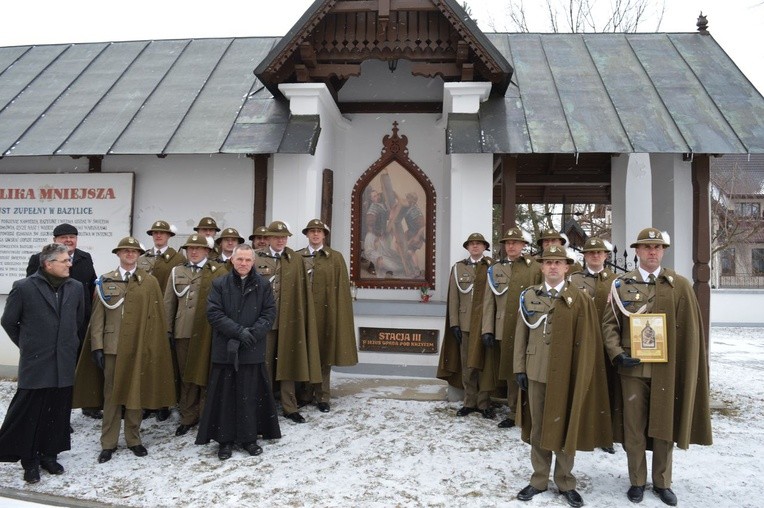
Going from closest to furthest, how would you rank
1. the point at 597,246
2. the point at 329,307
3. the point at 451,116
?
1. the point at 597,246
2. the point at 329,307
3. the point at 451,116

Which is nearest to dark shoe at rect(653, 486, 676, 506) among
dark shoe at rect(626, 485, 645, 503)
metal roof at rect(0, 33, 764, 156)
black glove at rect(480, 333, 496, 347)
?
dark shoe at rect(626, 485, 645, 503)

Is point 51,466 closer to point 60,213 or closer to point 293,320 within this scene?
point 293,320

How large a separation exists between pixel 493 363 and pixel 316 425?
2109 mm

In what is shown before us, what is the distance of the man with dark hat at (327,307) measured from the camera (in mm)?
6395

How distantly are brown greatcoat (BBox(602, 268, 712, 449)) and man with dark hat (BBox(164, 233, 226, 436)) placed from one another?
154 inches

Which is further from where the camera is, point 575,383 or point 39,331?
point 39,331

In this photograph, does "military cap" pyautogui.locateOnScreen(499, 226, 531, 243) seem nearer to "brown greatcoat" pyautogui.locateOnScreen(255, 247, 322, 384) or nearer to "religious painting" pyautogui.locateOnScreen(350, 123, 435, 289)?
"brown greatcoat" pyautogui.locateOnScreen(255, 247, 322, 384)

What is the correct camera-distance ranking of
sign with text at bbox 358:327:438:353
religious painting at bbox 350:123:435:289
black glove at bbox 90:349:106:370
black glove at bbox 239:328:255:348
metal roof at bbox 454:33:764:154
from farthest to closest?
religious painting at bbox 350:123:435:289, sign with text at bbox 358:327:438:353, metal roof at bbox 454:33:764:154, black glove at bbox 90:349:106:370, black glove at bbox 239:328:255:348

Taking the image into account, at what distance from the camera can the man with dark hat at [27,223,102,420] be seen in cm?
555

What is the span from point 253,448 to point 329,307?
2006mm

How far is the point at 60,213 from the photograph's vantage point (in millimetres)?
8328

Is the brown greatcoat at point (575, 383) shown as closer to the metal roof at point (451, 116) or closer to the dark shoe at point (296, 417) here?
the dark shoe at point (296, 417)

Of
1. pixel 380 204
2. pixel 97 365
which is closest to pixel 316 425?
pixel 97 365

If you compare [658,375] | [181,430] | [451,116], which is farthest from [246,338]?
[451,116]
